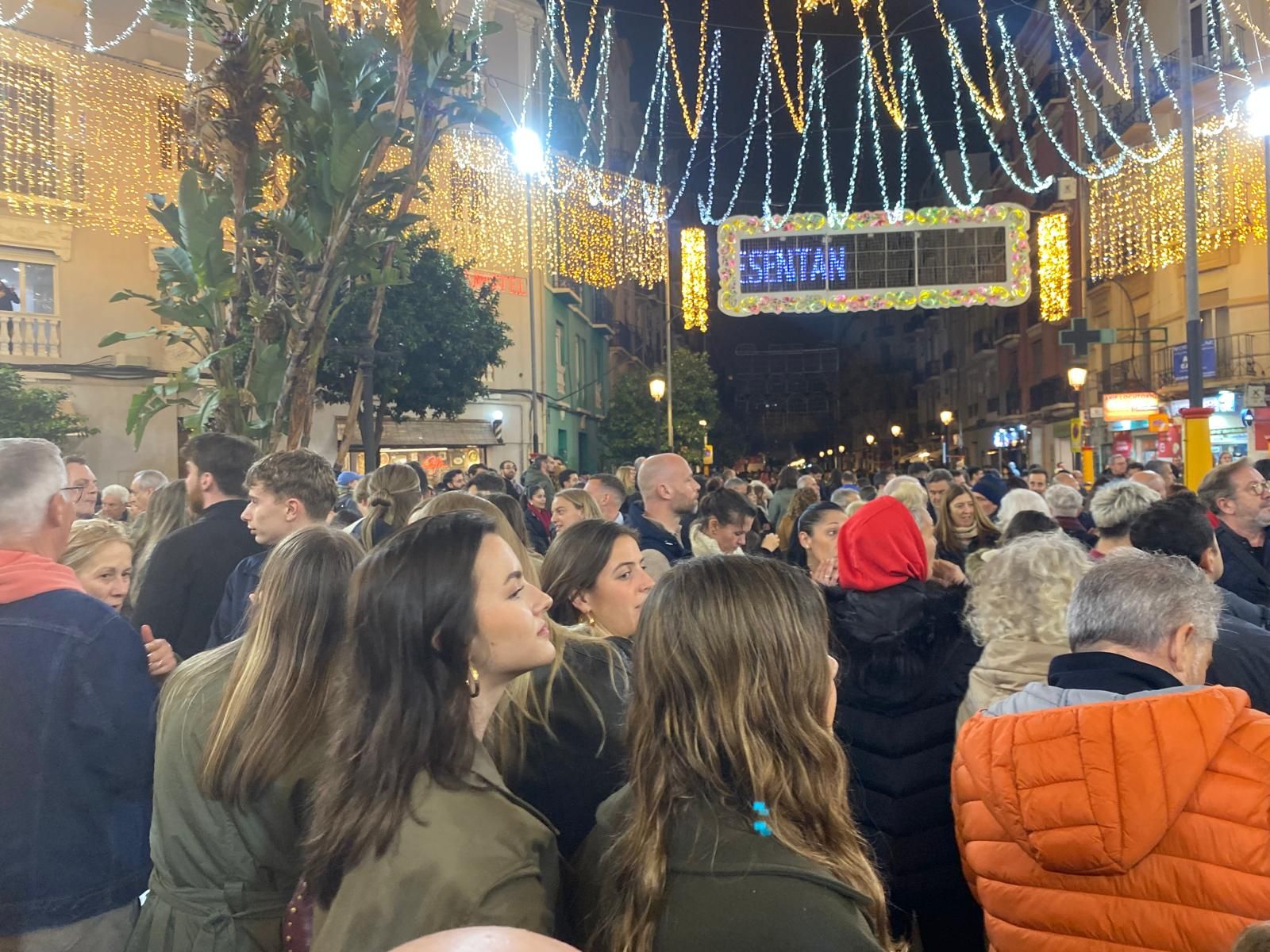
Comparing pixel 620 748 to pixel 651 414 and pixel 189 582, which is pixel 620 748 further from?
pixel 651 414

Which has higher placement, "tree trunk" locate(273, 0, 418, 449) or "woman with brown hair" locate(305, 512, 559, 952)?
"tree trunk" locate(273, 0, 418, 449)

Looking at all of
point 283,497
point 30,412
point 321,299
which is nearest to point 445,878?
point 283,497

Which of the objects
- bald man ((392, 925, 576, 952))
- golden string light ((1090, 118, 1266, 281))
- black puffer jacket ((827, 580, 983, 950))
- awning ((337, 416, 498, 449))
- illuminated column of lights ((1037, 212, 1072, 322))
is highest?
golden string light ((1090, 118, 1266, 281))

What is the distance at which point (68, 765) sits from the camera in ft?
8.91

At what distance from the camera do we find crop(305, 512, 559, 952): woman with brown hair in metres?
1.71

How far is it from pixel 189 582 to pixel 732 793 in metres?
3.40

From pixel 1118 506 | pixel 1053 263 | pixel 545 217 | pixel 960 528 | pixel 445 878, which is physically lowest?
pixel 445 878

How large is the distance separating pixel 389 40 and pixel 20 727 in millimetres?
4392

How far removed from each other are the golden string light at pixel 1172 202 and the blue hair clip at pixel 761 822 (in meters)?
18.9

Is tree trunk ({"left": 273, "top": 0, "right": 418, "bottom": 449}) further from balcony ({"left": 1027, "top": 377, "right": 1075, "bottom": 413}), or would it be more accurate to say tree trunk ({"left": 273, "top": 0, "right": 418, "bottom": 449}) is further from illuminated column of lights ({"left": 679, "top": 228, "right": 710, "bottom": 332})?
balcony ({"left": 1027, "top": 377, "right": 1075, "bottom": 413})

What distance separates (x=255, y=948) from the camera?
2.39m

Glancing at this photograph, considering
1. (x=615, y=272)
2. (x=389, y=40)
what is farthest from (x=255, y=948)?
(x=615, y=272)

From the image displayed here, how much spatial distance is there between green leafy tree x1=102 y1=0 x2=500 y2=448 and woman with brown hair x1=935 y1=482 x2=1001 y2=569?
4076 mm

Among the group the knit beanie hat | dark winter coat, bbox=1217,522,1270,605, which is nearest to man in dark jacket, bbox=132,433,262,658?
dark winter coat, bbox=1217,522,1270,605
